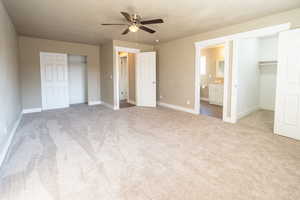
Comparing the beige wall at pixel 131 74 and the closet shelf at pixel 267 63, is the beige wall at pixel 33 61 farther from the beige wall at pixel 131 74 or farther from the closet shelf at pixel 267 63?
the closet shelf at pixel 267 63

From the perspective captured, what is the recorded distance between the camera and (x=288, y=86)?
3.09 meters

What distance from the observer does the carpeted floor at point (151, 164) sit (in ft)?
5.28

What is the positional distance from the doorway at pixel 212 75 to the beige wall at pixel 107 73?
3765 millimetres

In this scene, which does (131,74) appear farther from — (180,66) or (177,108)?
(177,108)

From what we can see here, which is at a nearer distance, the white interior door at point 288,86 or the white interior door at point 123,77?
the white interior door at point 288,86

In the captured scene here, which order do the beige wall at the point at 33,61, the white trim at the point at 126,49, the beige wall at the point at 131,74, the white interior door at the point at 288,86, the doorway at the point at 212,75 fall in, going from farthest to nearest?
the beige wall at the point at 131,74 < the doorway at the point at 212,75 < the white trim at the point at 126,49 < the beige wall at the point at 33,61 < the white interior door at the point at 288,86

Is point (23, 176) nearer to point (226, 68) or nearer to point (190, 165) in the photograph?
point (190, 165)

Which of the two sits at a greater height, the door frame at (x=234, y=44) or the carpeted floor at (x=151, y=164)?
the door frame at (x=234, y=44)

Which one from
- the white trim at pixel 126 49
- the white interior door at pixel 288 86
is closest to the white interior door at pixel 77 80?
the white trim at pixel 126 49

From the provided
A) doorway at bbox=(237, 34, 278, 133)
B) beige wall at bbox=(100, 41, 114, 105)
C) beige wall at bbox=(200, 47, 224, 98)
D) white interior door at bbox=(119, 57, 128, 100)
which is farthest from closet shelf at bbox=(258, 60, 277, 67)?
white interior door at bbox=(119, 57, 128, 100)

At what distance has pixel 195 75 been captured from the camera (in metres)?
4.98

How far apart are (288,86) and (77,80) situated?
725 centimetres

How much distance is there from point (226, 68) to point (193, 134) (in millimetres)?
2137

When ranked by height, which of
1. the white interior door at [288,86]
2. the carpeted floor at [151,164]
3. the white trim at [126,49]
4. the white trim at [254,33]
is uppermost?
the white trim at [126,49]
